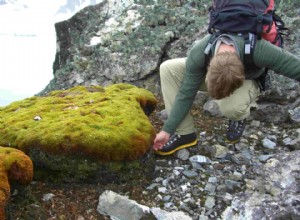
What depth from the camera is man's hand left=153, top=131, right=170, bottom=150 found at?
5.84 metres

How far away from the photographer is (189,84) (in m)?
5.60

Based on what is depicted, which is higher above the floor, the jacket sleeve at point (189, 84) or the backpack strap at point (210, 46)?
the backpack strap at point (210, 46)

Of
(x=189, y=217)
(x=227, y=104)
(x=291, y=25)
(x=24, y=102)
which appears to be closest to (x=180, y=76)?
(x=227, y=104)

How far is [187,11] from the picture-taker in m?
10.4

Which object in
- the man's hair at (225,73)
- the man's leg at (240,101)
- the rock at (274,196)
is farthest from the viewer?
the man's leg at (240,101)

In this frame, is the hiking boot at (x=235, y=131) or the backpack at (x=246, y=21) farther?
the hiking boot at (x=235, y=131)

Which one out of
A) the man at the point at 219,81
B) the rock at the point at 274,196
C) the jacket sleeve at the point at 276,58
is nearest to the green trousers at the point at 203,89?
the man at the point at 219,81

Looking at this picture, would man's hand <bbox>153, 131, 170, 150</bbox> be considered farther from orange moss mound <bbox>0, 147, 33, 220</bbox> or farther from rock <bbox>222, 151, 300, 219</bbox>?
orange moss mound <bbox>0, 147, 33, 220</bbox>

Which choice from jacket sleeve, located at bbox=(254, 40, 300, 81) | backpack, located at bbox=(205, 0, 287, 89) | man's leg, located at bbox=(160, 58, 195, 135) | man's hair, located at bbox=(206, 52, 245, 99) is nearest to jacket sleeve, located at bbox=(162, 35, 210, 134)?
backpack, located at bbox=(205, 0, 287, 89)

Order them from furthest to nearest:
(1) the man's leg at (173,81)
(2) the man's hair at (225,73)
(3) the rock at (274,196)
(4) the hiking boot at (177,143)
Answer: (1) the man's leg at (173,81) → (4) the hiking boot at (177,143) → (2) the man's hair at (225,73) → (3) the rock at (274,196)

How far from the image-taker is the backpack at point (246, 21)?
507 cm

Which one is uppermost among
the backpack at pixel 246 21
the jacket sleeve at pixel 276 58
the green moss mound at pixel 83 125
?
the backpack at pixel 246 21

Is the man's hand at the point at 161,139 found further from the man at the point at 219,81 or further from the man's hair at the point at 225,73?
the man's hair at the point at 225,73

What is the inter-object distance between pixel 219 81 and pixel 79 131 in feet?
7.01
